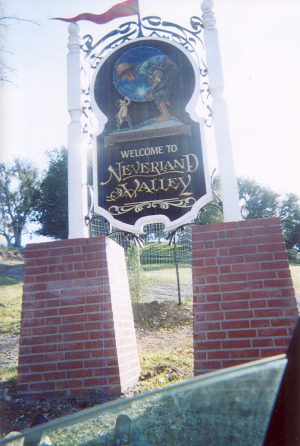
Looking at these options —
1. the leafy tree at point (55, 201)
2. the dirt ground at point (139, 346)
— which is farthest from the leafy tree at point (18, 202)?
the dirt ground at point (139, 346)

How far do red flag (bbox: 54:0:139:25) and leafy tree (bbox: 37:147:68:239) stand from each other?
23.0 metres

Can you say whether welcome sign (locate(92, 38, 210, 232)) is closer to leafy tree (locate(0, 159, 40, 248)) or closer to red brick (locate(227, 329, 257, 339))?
red brick (locate(227, 329, 257, 339))

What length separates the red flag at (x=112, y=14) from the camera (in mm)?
4496

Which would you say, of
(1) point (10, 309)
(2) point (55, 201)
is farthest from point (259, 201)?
(1) point (10, 309)

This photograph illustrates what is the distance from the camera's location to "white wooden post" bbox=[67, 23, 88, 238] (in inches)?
158

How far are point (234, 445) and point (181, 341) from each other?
233 inches

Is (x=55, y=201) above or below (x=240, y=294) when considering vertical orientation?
above

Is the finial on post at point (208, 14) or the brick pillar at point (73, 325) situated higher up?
the finial on post at point (208, 14)

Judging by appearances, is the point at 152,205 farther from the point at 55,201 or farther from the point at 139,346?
the point at 55,201

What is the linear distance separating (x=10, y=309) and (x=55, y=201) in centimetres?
1899

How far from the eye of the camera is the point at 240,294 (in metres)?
3.28

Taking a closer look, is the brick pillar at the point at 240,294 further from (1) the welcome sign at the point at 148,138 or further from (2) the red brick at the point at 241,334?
(1) the welcome sign at the point at 148,138

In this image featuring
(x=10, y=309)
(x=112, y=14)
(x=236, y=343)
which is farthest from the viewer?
(x=10, y=309)

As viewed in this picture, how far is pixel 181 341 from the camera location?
6.43 m
